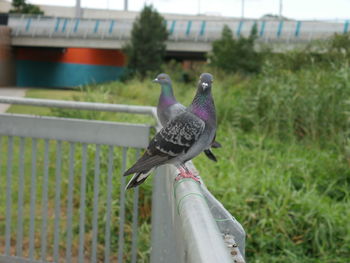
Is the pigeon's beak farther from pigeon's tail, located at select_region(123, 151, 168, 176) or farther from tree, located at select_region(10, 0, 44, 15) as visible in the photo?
tree, located at select_region(10, 0, 44, 15)

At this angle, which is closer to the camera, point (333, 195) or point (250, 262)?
point (250, 262)

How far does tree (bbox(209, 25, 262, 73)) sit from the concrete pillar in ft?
56.4

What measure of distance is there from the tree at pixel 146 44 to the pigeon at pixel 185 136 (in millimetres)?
27419

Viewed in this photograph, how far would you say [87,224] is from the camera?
15.3ft

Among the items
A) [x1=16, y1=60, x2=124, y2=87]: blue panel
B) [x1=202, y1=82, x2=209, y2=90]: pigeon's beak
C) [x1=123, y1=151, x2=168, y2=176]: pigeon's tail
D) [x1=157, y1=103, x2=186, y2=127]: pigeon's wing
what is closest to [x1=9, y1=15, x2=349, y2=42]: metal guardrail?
[x1=16, y1=60, x2=124, y2=87]: blue panel

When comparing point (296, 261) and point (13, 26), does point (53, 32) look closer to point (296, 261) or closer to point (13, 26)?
point (13, 26)

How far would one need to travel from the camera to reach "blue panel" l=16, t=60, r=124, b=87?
128 ft

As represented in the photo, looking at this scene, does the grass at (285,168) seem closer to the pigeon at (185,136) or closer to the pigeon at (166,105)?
the pigeon at (166,105)

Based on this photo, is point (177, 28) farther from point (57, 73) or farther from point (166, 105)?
point (166, 105)

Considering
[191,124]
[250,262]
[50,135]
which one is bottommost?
[250,262]

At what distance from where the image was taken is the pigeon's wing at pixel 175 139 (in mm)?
1941

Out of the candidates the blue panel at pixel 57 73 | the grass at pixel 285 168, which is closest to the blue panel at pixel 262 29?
the blue panel at pixel 57 73

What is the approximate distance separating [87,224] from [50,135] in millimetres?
1761

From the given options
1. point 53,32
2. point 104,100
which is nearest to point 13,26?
point 53,32
